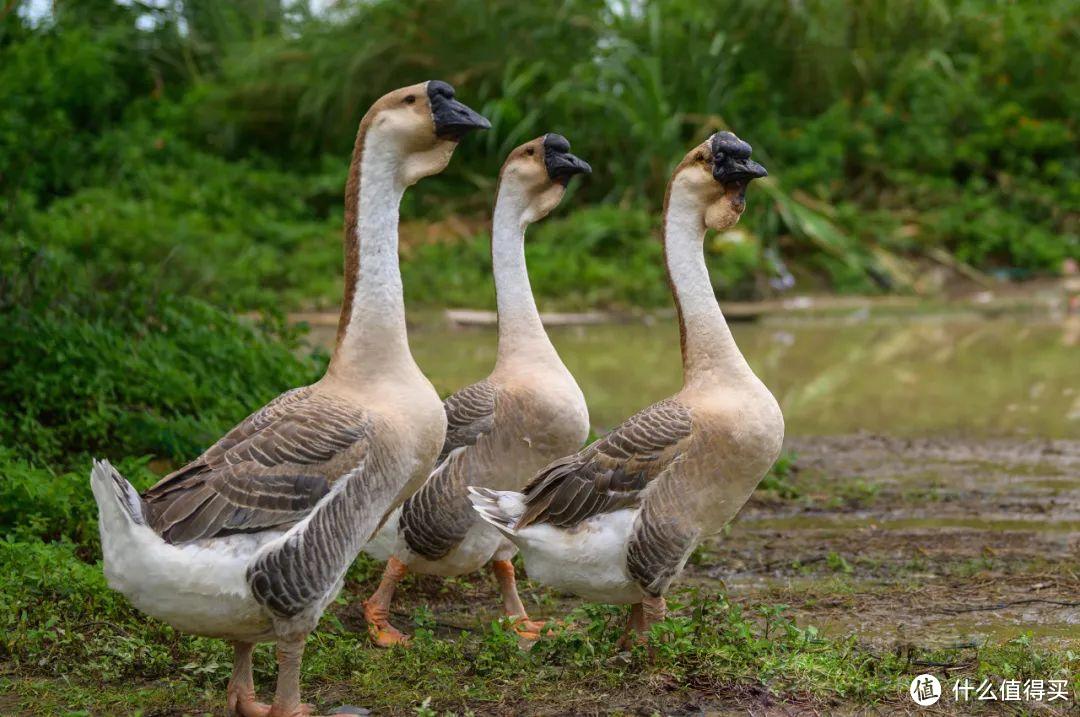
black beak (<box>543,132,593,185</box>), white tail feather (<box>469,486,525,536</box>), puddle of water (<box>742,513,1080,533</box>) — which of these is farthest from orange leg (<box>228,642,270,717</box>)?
puddle of water (<box>742,513,1080,533</box>)

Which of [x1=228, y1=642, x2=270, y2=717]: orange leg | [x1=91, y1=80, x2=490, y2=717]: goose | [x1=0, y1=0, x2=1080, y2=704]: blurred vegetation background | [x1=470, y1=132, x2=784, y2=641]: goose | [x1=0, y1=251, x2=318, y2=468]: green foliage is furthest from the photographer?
[x1=0, y1=0, x2=1080, y2=704]: blurred vegetation background

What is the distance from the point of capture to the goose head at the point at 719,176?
4637mm

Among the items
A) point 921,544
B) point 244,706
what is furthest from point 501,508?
point 921,544

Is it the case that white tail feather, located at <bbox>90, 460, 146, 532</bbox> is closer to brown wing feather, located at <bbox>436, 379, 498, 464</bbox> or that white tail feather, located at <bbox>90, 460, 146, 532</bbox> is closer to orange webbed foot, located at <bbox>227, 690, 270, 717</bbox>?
orange webbed foot, located at <bbox>227, 690, 270, 717</bbox>

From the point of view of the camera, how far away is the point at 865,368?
12.1m

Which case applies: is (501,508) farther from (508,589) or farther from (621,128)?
(621,128)

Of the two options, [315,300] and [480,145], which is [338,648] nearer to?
[315,300]

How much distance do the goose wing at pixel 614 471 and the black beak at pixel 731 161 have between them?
2.80ft

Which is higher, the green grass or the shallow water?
the green grass

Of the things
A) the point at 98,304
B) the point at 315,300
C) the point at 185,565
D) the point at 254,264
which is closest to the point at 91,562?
the point at 185,565

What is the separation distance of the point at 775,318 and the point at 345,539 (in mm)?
11663

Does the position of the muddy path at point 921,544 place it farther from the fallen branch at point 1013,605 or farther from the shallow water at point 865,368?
the shallow water at point 865,368

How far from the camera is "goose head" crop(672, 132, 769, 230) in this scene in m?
4.64

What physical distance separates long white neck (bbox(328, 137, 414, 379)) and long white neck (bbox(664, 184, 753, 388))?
1.11 m
